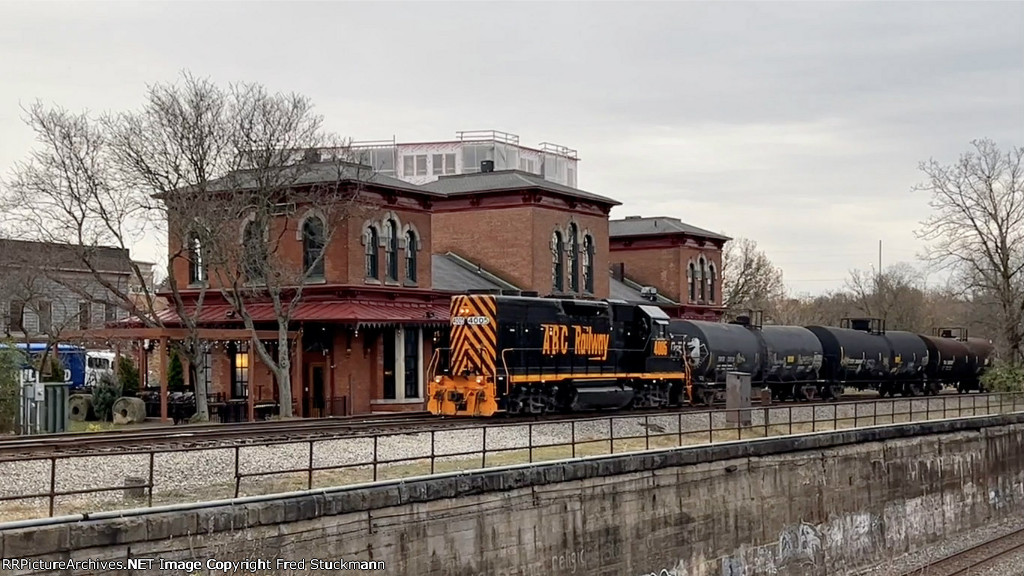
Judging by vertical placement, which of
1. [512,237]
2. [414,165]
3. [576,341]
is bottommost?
[576,341]

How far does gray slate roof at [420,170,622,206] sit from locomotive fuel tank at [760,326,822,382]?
13.5 m

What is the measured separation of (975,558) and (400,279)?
25.2 meters

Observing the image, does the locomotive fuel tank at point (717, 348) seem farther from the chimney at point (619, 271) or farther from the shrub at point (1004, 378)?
the chimney at point (619, 271)

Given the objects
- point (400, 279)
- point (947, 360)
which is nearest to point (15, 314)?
point (400, 279)

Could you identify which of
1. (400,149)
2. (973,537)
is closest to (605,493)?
(973,537)

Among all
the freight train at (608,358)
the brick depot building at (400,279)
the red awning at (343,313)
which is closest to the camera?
the freight train at (608,358)

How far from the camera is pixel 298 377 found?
44250 mm

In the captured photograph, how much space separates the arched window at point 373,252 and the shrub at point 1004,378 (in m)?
33.9

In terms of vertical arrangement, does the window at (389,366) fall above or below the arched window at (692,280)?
below

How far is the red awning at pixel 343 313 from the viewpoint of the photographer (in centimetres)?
4438

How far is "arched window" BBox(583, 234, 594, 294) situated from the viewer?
59688mm

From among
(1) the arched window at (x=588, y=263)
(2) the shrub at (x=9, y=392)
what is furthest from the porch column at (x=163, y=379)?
(1) the arched window at (x=588, y=263)

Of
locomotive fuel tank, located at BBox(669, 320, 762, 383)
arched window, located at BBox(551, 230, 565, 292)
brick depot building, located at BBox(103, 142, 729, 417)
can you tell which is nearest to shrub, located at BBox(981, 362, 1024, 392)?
brick depot building, located at BBox(103, 142, 729, 417)

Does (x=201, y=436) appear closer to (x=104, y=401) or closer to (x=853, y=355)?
(x=104, y=401)
